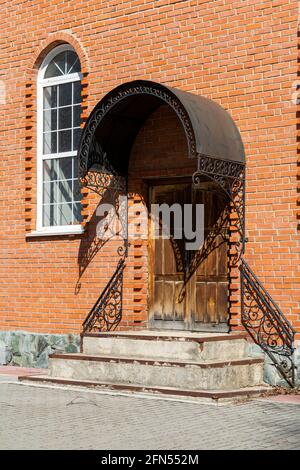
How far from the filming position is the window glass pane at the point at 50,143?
1314cm

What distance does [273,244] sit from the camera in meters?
10.1

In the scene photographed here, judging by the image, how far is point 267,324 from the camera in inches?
399

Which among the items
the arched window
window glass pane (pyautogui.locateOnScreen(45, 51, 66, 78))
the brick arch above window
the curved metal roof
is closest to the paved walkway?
the curved metal roof

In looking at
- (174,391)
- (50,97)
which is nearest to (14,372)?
(174,391)

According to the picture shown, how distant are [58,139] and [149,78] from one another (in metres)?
2.17

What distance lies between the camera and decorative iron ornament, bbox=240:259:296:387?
984 centimetres

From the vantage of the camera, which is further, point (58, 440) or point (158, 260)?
point (158, 260)

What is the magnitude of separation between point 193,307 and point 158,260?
89 centimetres

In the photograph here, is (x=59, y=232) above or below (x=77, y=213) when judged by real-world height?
below

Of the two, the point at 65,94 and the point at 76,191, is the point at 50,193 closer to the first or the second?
the point at 76,191

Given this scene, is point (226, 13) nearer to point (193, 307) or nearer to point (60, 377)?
point (193, 307)

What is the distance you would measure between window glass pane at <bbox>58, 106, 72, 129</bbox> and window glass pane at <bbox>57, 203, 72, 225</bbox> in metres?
1.22

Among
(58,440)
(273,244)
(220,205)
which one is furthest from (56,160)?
(58,440)

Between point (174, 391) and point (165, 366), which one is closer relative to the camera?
point (174, 391)
